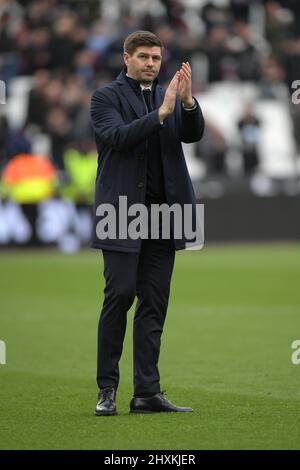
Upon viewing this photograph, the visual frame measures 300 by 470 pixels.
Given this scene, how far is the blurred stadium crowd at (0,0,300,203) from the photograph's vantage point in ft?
78.7

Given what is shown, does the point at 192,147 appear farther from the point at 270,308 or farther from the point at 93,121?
the point at 93,121

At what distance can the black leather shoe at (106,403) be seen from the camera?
7707mm

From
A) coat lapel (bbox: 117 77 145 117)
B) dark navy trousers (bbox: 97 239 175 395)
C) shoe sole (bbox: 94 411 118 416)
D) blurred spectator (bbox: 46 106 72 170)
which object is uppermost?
blurred spectator (bbox: 46 106 72 170)

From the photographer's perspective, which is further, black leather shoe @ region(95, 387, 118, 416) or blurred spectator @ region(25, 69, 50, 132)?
blurred spectator @ region(25, 69, 50, 132)

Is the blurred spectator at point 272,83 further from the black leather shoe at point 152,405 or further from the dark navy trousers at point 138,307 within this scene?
the black leather shoe at point 152,405

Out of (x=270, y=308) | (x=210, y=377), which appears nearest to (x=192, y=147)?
(x=270, y=308)

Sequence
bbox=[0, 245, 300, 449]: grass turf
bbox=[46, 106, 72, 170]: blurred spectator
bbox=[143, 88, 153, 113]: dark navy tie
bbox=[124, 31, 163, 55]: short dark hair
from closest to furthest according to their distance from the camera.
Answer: bbox=[0, 245, 300, 449]: grass turf < bbox=[124, 31, 163, 55]: short dark hair < bbox=[143, 88, 153, 113]: dark navy tie < bbox=[46, 106, 72, 170]: blurred spectator

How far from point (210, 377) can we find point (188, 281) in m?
8.07

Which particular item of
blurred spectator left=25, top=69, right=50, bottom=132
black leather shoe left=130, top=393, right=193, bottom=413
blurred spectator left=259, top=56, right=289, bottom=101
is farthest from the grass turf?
blurred spectator left=259, top=56, right=289, bottom=101

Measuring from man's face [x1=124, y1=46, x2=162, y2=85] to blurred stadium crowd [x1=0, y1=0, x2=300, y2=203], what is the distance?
50.3 ft

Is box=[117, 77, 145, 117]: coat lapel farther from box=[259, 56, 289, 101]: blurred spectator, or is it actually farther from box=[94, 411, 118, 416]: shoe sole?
box=[259, 56, 289, 101]: blurred spectator

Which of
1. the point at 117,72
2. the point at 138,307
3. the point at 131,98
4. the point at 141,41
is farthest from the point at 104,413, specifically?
the point at 117,72

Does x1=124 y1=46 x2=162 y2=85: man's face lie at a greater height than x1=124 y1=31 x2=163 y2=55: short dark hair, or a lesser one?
lesser

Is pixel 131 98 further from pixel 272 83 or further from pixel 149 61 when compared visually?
pixel 272 83
